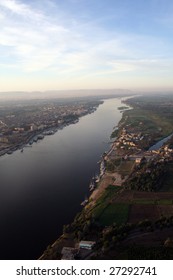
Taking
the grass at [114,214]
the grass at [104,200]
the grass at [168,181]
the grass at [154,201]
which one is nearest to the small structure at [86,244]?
the grass at [114,214]

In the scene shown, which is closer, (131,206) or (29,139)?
(131,206)

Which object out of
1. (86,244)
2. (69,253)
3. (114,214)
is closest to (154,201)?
(114,214)

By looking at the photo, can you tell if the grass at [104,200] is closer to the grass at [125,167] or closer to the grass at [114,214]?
the grass at [114,214]

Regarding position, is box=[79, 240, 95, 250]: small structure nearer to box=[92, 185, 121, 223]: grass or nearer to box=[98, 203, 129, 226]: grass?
box=[98, 203, 129, 226]: grass

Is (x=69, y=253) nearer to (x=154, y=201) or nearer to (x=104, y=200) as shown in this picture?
(x=104, y=200)

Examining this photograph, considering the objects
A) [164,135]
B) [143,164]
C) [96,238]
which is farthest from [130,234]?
[164,135]

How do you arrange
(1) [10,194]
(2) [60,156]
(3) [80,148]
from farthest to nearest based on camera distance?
(3) [80,148] → (2) [60,156] → (1) [10,194]

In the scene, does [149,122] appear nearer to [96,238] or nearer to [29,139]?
[29,139]
